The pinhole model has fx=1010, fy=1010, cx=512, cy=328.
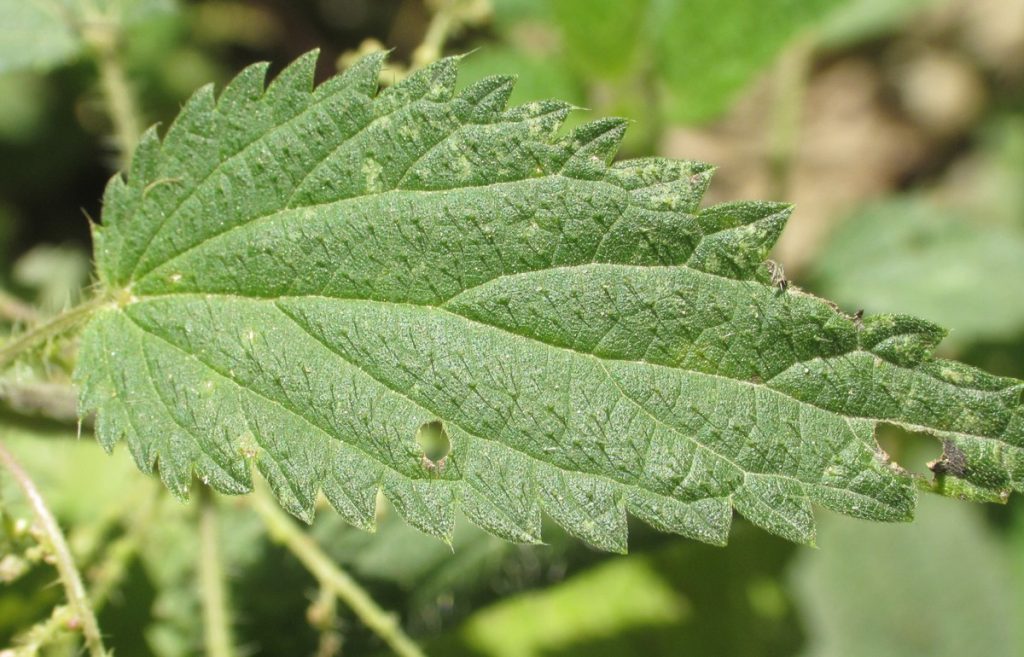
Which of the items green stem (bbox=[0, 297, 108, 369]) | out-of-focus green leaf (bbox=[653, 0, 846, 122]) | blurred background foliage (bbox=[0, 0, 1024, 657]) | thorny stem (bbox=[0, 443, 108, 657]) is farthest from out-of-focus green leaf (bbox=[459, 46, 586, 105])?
thorny stem (bbox=[0, 443, 108, 657])

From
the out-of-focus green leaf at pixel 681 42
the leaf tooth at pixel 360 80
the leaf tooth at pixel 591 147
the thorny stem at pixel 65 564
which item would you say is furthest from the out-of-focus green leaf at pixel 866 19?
the thorny stem at pixel 65 564

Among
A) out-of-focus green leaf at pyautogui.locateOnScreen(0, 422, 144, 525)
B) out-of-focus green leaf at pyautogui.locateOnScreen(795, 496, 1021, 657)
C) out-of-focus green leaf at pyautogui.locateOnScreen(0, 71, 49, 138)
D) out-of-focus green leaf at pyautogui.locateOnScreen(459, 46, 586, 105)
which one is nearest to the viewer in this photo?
out-of-focus green leaf at pyautogui.locateOnScreen(0, 422, 144, 525)

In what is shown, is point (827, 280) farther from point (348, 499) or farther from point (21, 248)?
→ point (21, 248)

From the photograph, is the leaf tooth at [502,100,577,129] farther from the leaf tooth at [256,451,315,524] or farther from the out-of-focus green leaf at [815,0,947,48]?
the out-of-focus green leaf at [815,0,947,48]

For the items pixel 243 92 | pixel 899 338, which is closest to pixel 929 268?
Result: pixel 899 338

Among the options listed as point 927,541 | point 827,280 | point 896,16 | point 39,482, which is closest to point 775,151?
point 827,280
